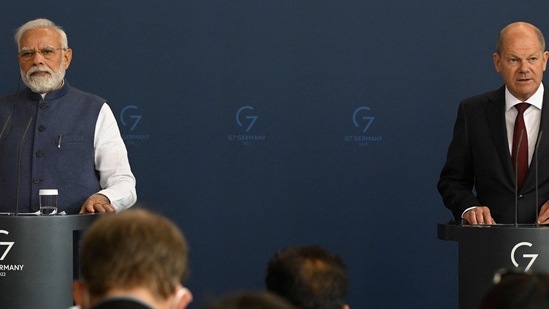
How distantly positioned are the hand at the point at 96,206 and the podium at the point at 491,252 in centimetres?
126

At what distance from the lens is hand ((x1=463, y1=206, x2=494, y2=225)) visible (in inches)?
155

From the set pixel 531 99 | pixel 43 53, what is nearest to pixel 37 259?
pixel 43 53

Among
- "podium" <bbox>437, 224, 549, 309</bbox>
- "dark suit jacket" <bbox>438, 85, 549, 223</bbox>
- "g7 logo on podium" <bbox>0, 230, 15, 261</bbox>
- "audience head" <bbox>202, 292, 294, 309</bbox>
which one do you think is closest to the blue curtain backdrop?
"dark suit jacket" <bbox>438, 85, 549, 223</bbox>

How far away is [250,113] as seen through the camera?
5617mm

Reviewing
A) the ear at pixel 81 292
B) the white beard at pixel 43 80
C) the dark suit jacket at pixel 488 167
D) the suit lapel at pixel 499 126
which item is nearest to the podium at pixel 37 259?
the white beard at pixel 43 80

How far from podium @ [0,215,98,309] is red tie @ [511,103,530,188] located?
165cm

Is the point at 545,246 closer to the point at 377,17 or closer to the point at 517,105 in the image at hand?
the point at 517,105

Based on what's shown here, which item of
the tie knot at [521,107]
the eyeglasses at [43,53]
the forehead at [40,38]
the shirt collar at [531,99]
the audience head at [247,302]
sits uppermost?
the forehead at [40,38]

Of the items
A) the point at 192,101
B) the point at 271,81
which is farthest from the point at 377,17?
the point at 192,101

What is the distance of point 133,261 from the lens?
1.73 meters

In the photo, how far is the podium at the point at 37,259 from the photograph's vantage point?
12.4 ft

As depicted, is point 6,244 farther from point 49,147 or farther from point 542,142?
point 542,142

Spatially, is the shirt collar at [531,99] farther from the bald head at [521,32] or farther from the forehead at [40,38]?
the forehead at [40,38]

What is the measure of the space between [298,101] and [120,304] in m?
4.09
